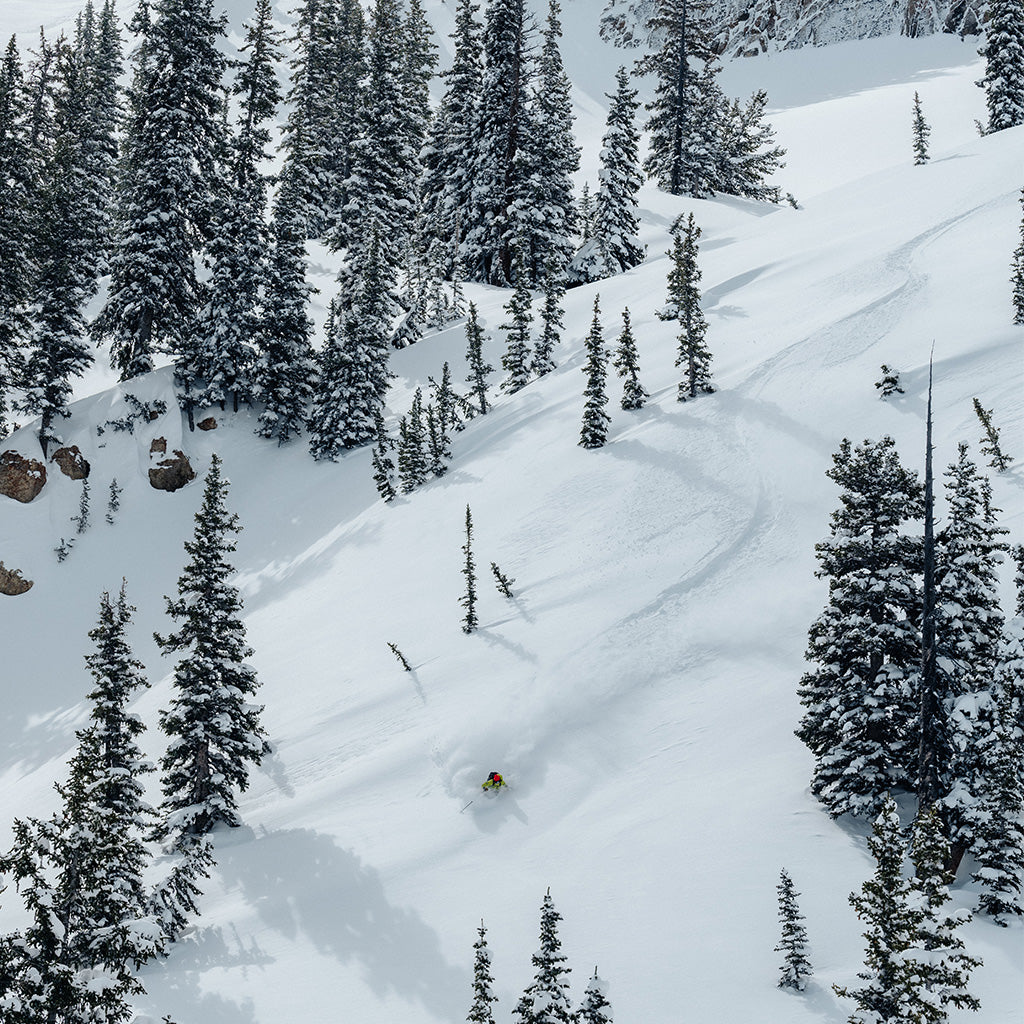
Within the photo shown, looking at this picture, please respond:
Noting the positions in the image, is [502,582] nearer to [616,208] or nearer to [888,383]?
[888,383]

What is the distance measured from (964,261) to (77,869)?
80.8 feet

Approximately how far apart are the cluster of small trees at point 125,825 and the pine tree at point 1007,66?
43462mm

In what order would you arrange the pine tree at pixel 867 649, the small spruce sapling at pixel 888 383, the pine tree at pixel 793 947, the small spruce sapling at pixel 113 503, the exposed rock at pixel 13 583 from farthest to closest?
the small spruce sapling at pixel 113 503 < the exposed rock at pixel 13 583 < the small spruce sapling at pixel 888 383 < the pine tree at pixel 867 649 < the pine tree at pixel 793 947

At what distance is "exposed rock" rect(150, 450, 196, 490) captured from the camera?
3025 centimetres

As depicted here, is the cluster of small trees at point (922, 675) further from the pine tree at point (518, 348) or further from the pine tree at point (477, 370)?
the pine tree at point (518, 348)

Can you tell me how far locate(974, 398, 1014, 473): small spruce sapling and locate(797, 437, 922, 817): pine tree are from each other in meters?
4.56

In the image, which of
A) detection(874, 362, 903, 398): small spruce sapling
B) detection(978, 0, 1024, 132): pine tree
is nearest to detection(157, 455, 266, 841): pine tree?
detection(874, 362, 903, 398): small spruce sapling

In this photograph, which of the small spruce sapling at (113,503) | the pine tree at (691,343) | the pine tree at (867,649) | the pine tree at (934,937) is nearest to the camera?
the pine tree at (934,937)

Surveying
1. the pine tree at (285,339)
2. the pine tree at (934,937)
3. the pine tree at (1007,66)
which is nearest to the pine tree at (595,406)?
the pine tree at (285,339)

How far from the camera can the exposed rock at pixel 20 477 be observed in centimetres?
2931

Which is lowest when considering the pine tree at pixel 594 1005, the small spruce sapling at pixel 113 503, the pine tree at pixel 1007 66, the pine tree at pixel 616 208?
the small spruce sapling at pixel 113 503

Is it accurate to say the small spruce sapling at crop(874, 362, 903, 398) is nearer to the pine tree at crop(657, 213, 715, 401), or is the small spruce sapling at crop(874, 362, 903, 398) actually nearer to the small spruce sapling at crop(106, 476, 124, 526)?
the pine tree at crop(657, 213, 715, 401)

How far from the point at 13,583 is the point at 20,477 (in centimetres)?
411

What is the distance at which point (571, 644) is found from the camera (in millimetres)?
16594
